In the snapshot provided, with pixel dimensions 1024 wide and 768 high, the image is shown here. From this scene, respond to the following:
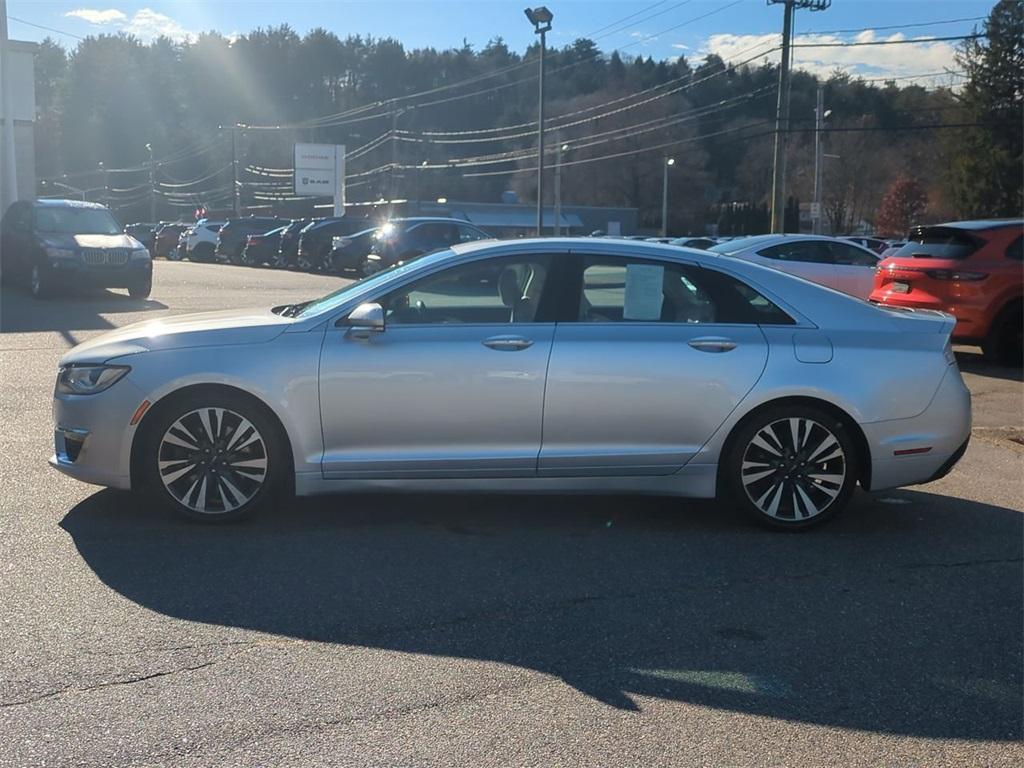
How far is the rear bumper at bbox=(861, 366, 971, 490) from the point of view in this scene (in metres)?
5.81

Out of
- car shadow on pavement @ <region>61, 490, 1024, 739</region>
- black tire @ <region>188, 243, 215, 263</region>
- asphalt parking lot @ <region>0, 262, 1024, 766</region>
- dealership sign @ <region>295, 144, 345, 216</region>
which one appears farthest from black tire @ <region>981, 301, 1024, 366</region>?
dealership sign @ <region>295, 144, 345, 216</region>

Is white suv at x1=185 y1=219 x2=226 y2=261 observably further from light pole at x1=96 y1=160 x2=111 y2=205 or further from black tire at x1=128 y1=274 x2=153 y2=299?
light pole at x1=96 y1=160 x2=111 y2=205

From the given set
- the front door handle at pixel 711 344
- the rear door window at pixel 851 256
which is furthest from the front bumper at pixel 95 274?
the front door handle at pixel 711 344

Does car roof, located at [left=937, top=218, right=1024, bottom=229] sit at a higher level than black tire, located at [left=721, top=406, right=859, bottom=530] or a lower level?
higher

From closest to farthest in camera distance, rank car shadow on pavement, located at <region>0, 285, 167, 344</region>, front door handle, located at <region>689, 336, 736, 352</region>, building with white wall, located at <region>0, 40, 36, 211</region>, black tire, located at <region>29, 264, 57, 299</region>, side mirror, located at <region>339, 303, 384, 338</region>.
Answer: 1. side mirror, located at <region>339, 303, 384, 338</region>
2. front door handle, located at <region>689, 336, 736, 352</region>
3. car shadow on pavement, located at <region>0, 285, 167, 344</region>
4. black tire, located at <region>29, 264, 57, 299</region>
5. building with white wall, located at <region>0, 40, 36, 211</region>

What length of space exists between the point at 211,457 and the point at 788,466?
3.03m

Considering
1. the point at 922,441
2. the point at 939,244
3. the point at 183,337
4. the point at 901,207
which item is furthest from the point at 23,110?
the point at 901,207

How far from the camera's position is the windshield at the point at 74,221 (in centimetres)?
1911

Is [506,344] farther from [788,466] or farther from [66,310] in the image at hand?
[66,310]

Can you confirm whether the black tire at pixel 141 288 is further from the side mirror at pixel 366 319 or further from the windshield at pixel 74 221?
the side mirror at pixel 366 319

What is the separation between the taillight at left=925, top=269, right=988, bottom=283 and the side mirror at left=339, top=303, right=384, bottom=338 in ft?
29.8

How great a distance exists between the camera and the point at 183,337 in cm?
564

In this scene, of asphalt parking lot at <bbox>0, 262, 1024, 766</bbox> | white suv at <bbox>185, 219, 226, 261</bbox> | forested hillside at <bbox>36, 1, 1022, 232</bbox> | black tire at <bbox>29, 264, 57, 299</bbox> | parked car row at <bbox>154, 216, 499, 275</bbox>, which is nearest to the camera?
asphalt parking lot at <bbox>0, 262, 1024, 766</bbox>

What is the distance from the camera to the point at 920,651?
4.30 m
